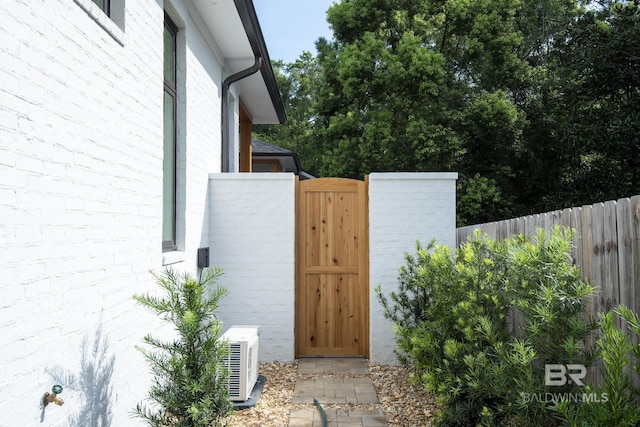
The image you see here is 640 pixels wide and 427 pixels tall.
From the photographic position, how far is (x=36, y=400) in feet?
7.37

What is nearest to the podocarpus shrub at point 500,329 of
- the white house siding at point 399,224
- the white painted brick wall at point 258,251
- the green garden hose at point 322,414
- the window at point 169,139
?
the green garden hose at point 322,414

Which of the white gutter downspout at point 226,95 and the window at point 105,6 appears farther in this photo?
the white gutter downspout at point 226,95

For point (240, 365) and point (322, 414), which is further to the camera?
point (240, 365)

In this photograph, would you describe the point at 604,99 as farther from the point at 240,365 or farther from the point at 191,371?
the point at 191,371

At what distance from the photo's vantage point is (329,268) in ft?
20.4

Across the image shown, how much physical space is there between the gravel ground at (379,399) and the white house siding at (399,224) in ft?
1.94

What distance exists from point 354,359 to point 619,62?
24.5 ft

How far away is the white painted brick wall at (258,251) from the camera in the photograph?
6027 millimetres

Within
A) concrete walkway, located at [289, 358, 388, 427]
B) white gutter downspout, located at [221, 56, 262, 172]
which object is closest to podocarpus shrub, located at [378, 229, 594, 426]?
concrete walkway, located at [289, 358, 388, 427]

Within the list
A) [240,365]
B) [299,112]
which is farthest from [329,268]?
[299,112]

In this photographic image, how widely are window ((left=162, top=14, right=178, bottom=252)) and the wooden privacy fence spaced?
10.3 feet

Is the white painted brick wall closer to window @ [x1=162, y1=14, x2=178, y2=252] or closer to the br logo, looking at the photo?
window @ [x1=162, y1=14, x2=178, y2=252]

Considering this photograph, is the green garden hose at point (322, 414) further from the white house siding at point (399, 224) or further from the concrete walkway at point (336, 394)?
the white house siding at point (399, 224)

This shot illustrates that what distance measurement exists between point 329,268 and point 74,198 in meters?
3.90
